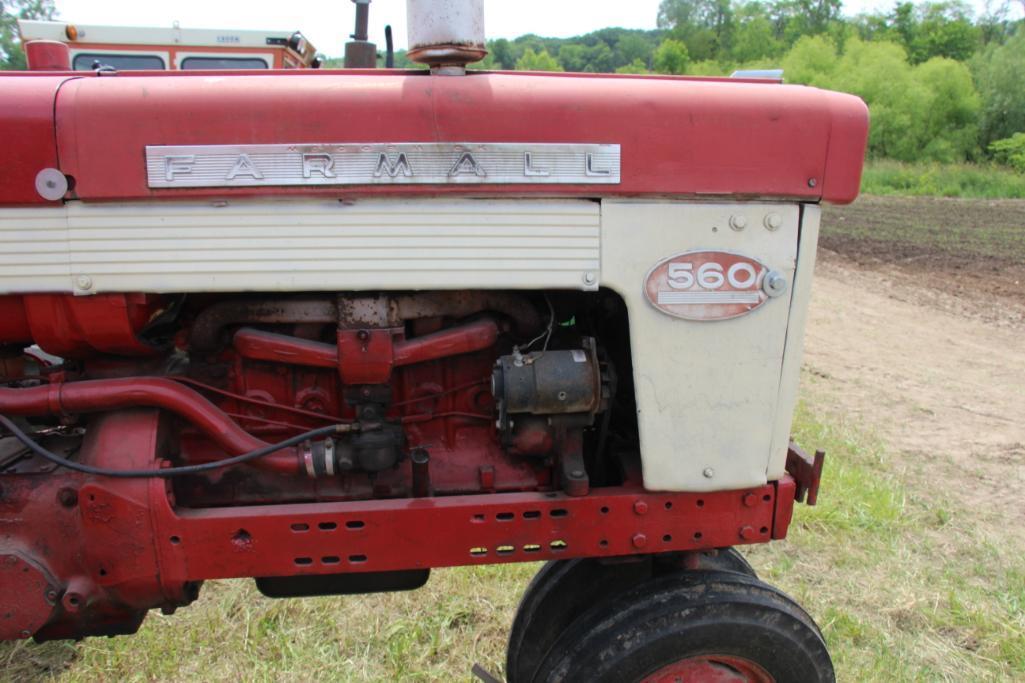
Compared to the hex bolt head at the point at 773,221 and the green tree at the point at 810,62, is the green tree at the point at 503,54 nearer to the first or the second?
the green tree at the point at 810,62

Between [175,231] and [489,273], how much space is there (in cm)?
72

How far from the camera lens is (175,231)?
1.85m

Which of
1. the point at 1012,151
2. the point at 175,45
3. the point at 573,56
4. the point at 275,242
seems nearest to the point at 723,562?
the point at 275,242

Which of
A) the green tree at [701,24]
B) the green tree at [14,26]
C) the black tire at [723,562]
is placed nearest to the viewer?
the black tire at [723,562]

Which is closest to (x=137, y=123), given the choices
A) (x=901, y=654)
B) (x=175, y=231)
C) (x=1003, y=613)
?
(x=175, y=231)

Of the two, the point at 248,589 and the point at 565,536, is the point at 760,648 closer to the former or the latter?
the point at 565,536

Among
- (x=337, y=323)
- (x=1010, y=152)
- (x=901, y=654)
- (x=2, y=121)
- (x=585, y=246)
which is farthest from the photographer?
(x=1010, y=152)

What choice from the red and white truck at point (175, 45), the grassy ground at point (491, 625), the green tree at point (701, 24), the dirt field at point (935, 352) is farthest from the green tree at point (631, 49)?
the grassy ground at point (491, 625)

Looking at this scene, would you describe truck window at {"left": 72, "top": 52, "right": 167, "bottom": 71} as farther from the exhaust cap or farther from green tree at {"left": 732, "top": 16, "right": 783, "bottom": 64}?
green tree at {"left": 732, "top": 16, "right": 783, "bottom": 64}

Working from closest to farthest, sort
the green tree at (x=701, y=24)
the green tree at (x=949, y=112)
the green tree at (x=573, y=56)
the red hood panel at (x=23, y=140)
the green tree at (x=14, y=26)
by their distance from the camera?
1. the red hood panel at (x=23, y=140)
2. the green tree at (x=14, y=26)
3. the green tree at (x=949, y=112)
4. the green tree at (x=701, y=24)
5. the green tree at (x=573, y=56)

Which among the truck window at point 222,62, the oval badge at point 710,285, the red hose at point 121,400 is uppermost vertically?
the truck window at point 222,62

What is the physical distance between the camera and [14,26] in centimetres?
1511

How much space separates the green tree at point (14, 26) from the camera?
13702 millimetres

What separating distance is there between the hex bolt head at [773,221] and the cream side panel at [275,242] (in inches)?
16.0
